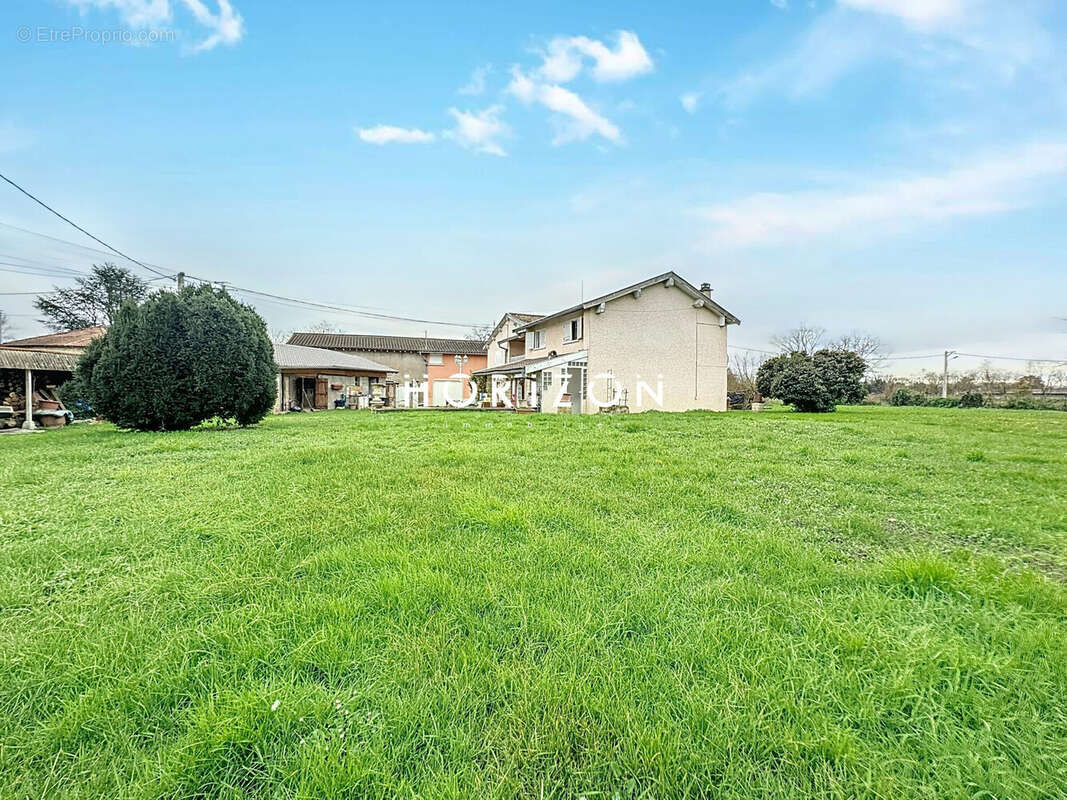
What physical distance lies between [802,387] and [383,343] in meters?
31.0

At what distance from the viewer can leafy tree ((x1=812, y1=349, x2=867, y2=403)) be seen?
21.9 metres

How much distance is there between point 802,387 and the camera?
22.1 metres

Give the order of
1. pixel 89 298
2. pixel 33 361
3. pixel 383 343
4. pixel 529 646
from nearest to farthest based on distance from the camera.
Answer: pixel 529 646 → pixel 33 361 → pixel 89 298 → pixel 383 343

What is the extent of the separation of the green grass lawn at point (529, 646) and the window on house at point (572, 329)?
59.2 feet

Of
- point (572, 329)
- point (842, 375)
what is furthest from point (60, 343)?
point (842, 375)

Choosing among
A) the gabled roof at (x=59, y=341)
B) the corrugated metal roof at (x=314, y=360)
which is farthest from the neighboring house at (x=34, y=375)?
the corrugated metal roof at (x=314, y=360)

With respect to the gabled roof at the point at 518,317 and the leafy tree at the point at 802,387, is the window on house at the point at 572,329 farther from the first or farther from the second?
the leafy tree at the point at 802,387

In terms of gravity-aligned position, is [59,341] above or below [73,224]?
below

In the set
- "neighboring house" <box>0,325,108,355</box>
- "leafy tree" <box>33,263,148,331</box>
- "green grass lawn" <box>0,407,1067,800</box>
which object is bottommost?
"green grass lawn" <box>0,407,1067,800</box>

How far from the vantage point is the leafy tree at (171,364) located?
1049 centimetres

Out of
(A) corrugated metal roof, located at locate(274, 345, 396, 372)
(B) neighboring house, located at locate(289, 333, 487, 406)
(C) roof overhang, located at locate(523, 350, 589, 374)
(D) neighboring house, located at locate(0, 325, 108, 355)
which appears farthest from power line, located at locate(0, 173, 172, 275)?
(B) neighboring house, located at locate(289, 333, 487, 406)

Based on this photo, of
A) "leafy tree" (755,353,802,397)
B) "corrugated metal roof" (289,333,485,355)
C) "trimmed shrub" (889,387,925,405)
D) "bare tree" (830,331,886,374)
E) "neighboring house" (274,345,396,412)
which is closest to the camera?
"leafy tree" (755,353,802,397)

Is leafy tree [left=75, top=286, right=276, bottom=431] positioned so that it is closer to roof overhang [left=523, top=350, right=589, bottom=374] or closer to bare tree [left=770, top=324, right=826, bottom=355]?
roof overhang [left=523, top=350, right=589, bottom=374]

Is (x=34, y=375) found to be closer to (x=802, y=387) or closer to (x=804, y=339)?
(x=802, y=387)
